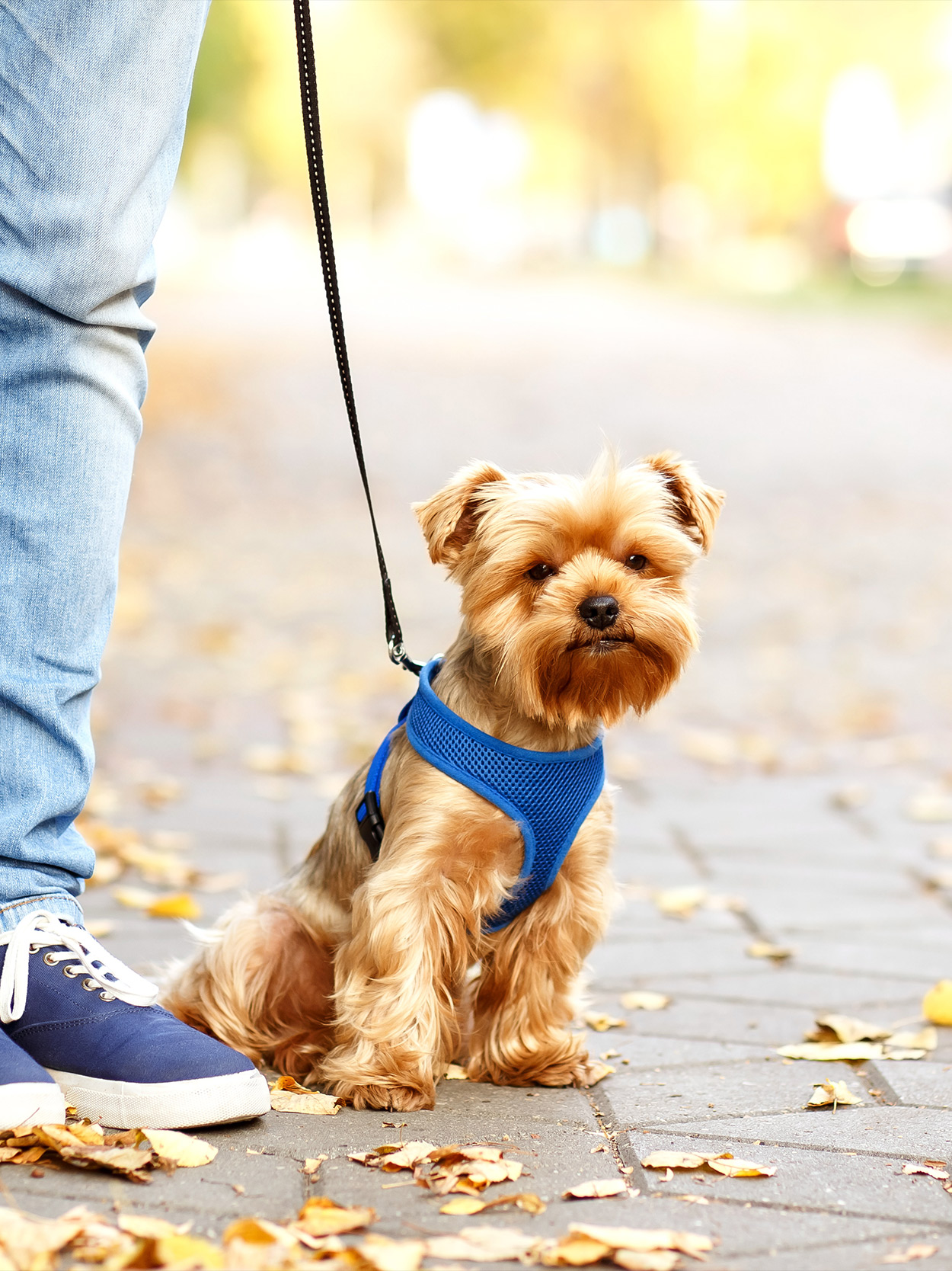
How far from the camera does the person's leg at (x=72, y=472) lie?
2441 millimetres

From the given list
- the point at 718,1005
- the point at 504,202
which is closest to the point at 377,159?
the point at 504,202

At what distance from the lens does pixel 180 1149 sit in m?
2.32

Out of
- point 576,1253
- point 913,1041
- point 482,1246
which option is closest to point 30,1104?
point 482,1246

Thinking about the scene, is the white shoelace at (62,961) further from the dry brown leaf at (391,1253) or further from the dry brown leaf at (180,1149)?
the dry brown leaf at (391,1253)

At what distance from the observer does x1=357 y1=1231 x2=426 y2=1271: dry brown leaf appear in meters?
1.97

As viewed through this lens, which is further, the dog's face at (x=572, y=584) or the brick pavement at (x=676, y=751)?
the dog's face at (x=572, y=584)

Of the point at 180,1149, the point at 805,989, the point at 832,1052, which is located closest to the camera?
the point at 180,1149

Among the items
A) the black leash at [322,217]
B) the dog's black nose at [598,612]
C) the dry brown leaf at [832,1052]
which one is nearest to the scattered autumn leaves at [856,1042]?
the dry brown leaf at [832,1052]

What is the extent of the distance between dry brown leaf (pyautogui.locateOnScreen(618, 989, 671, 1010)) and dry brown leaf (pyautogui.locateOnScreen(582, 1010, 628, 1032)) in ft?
0.39

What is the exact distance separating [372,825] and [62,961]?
659mm

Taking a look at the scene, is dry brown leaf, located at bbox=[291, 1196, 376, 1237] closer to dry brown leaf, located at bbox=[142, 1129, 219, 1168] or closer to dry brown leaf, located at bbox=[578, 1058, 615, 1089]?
dry brown leaf, located at bbox=[142, 1129, 219, 1168]

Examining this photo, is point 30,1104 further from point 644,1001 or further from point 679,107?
point 679,107

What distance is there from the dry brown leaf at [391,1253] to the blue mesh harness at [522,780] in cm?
91

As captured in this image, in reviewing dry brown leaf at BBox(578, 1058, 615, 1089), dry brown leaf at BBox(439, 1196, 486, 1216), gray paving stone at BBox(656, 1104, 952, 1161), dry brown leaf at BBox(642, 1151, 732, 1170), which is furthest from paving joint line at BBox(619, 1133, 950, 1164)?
dry brown leaf at BBox(439, 1196, 486, 1216)
